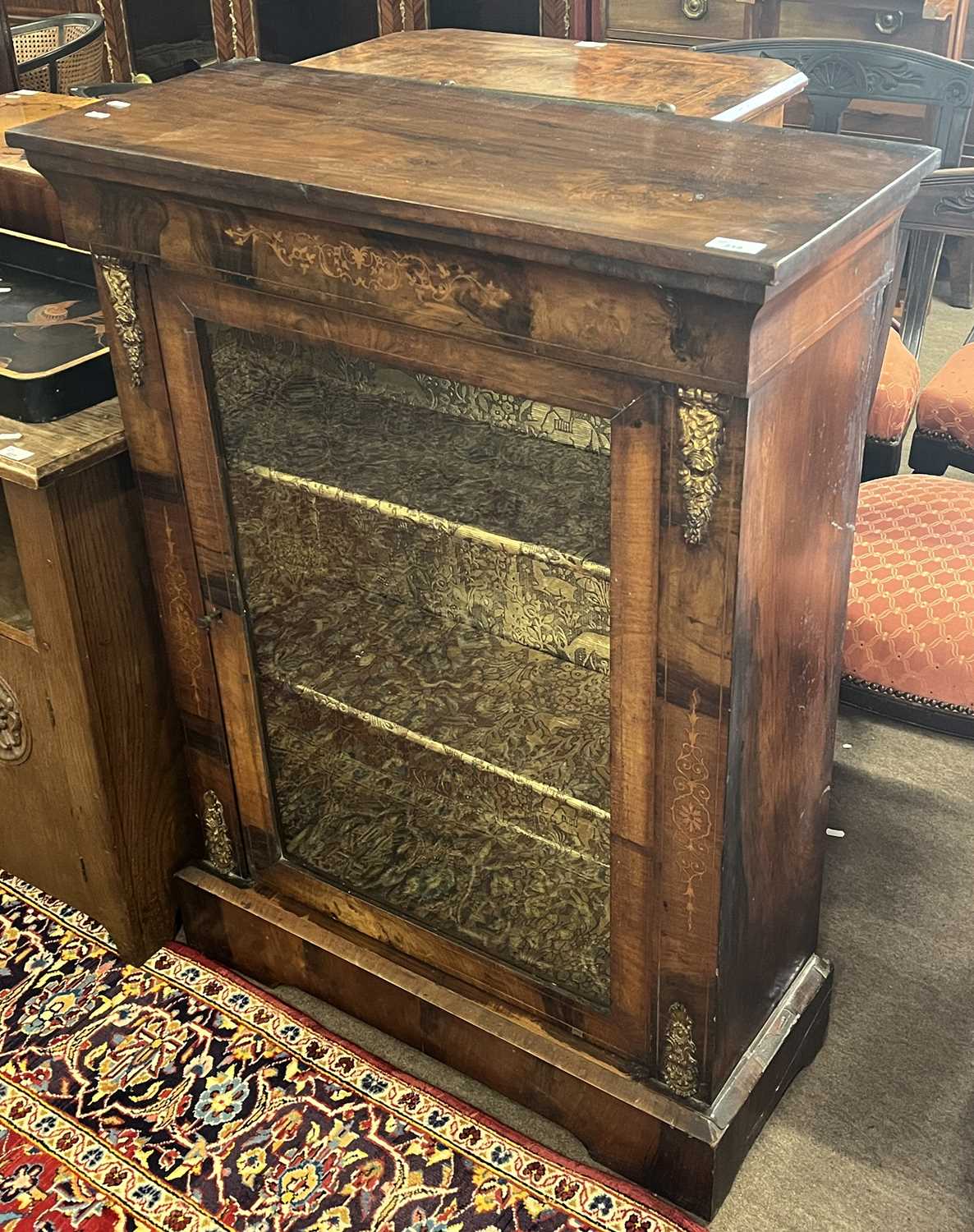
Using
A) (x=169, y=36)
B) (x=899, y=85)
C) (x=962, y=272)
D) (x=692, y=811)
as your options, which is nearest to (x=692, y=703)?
(x=692, y=811)

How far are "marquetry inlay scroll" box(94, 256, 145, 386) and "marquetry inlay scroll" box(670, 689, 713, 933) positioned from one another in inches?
27.6

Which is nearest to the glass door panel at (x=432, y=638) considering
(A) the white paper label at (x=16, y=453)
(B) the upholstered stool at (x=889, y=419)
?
(A) the white paper label at (x=16, y=453)

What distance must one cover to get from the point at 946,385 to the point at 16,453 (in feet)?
5.13

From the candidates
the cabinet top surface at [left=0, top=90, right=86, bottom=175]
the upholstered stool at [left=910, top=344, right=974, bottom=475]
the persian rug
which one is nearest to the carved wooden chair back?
the upholstered stool at [left=910, top=344, right=974, bottom=475]

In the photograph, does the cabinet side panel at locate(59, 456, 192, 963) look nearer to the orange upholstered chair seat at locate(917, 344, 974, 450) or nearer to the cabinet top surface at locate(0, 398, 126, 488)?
the cabinet top surface at locate(0, 398, 126, 488)

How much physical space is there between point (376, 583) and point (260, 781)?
328 millimetres

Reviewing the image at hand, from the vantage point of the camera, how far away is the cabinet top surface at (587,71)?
1983 millimetres

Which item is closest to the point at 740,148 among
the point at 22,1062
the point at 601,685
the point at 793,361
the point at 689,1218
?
the point at 793,361

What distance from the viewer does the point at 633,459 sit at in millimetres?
1123

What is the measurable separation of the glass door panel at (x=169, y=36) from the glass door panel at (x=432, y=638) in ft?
9.28

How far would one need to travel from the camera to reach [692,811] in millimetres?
1261

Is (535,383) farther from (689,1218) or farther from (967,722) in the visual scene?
(689,1218)

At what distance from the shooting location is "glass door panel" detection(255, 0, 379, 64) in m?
3.63

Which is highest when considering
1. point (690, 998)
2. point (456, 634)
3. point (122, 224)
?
point (122, 224)
